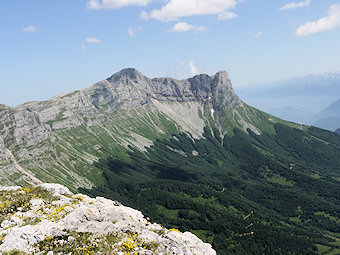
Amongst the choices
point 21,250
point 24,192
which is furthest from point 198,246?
point 24,192

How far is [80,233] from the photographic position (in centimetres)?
4150

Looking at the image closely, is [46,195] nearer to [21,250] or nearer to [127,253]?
[21,250]

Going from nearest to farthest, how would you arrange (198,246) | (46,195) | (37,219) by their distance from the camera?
(198,246), (37,219), (46,195)

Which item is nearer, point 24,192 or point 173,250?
point 173,250

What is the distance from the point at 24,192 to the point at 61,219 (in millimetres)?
27106

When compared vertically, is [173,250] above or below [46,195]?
below

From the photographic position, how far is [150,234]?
44.7m

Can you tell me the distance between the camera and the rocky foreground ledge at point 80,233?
1501 inches

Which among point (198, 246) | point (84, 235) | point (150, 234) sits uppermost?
point (84, 235)

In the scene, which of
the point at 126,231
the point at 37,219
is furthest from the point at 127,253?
the point at 37,219

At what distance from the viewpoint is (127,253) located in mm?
37375

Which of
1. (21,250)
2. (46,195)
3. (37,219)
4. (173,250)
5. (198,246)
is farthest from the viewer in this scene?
(46,195)

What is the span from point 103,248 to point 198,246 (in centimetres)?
1670

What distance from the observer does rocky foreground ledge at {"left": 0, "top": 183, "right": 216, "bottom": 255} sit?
3812cm
